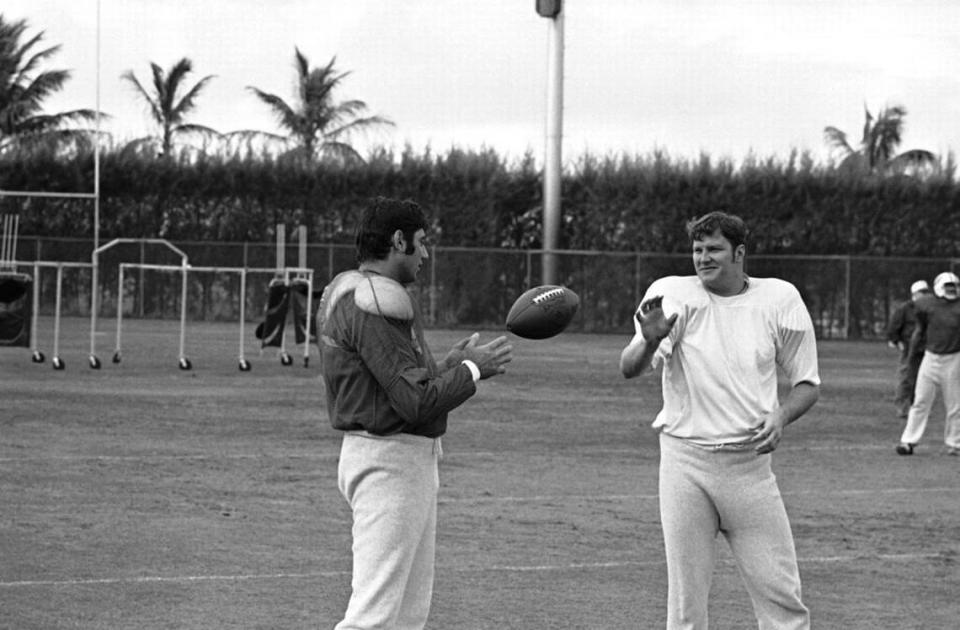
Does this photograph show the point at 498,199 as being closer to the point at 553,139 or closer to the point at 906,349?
the point at 553,139

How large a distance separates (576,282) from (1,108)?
2799cm

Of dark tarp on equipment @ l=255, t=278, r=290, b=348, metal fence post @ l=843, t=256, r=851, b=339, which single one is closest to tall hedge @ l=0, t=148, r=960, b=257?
metal fence post @ l=843, t=256, r=851, b=339

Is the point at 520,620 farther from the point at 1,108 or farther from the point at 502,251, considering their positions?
the point at 1,108

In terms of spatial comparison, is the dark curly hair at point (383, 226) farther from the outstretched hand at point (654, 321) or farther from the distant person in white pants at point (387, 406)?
the outstretched hand at point (654, 321)

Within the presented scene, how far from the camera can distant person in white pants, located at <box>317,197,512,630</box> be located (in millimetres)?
6758

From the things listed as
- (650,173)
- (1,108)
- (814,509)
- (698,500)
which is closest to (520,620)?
(698,500)

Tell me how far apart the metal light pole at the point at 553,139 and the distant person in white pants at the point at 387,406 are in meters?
37.6

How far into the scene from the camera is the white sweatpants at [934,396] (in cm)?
1925

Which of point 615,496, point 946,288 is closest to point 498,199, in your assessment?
point 946,288

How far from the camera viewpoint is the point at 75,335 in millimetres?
39656

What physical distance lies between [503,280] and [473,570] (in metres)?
36.4

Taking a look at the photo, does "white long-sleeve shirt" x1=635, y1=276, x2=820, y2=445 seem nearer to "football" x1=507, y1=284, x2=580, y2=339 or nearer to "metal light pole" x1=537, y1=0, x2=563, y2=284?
"football" x1=507, y1=284, x2=580, y2=339

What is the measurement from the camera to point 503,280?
47.7m

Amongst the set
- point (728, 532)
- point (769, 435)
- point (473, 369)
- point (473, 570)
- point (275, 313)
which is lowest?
point (473, 570)
